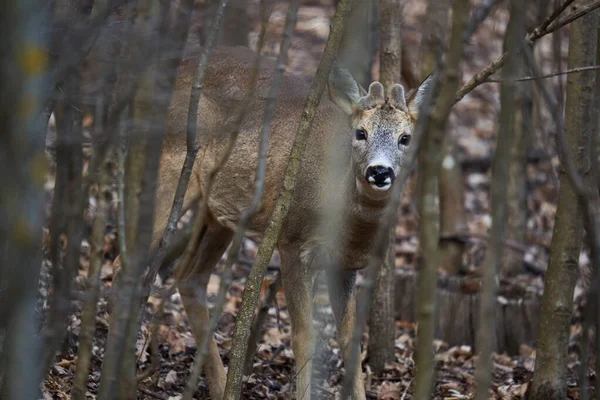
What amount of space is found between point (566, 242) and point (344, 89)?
75.0 inches

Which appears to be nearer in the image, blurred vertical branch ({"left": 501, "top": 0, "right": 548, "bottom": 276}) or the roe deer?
the roe deer

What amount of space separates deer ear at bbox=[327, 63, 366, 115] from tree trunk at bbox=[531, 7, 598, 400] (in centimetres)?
149

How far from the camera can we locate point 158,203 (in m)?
6.75

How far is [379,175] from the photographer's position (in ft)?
20.1

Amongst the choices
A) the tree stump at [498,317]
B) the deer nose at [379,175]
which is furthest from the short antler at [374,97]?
the tree stump at [498,317]

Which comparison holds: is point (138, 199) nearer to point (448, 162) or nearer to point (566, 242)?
point (566, 242)

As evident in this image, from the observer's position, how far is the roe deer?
21.2 ft

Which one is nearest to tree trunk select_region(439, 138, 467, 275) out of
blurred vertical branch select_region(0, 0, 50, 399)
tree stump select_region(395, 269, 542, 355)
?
tree stump select_region(395, 269, 542, 355)

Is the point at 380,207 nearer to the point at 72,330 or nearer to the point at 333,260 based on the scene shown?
the point at 333,260

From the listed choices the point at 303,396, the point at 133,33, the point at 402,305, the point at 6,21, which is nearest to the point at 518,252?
the point at 402,305

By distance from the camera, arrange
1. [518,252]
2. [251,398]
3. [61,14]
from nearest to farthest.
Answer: [61,14] < [251,398] < [518,252]

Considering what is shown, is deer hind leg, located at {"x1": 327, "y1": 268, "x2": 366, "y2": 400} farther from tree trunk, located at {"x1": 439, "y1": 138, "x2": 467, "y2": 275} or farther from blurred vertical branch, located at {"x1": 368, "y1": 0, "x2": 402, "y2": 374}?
tree trunk, located at {"x1": 439, "y1": 138, "x2": 467, "y2": 275}

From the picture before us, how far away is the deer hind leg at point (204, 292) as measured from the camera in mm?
6570

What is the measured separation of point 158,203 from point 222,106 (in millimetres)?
851
